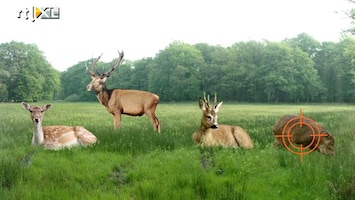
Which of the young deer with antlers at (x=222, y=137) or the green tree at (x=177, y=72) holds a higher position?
the green tree at (x=177, y=72)

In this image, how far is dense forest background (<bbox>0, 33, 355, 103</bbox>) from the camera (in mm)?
7078

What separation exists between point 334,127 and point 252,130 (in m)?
1.81

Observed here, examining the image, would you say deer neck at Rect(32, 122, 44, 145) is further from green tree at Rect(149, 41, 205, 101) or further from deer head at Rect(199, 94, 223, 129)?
deer head at Rect(199, 94, 223, 129)

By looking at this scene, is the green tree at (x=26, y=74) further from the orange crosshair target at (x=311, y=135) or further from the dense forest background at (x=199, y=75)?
the orange crosshair target at (x=311, y=135)

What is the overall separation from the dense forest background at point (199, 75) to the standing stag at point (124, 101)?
411 mm

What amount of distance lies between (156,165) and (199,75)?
2736 mm

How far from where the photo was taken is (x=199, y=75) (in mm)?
7453

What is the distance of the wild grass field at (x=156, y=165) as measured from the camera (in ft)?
13.6

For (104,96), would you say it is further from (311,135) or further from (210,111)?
(311,135)

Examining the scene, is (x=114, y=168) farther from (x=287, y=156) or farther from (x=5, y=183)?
(x=287, y=156)

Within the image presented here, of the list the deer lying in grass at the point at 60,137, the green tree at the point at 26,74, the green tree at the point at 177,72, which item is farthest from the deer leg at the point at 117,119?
the green tree at the point at 26,74

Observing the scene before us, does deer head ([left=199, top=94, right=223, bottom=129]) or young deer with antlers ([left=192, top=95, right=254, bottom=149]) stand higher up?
deer head ([left=199, top=94, right=223, bottom=129])

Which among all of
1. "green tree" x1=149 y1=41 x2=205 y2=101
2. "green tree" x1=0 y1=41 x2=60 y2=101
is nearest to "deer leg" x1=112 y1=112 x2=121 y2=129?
"green tree" x1=149 y1=41 x2=205 y2=101

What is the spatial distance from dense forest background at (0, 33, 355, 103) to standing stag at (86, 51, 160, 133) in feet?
1.35
